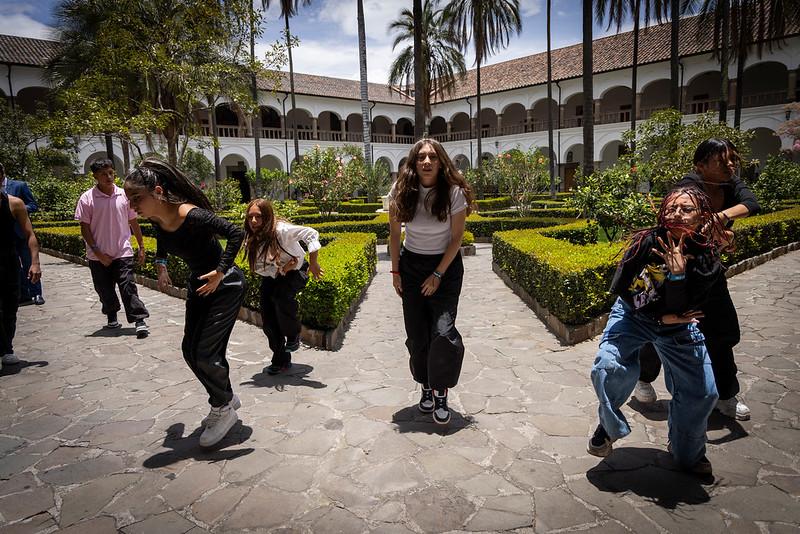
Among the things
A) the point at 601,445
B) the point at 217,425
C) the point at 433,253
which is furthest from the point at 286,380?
the point at 601,445

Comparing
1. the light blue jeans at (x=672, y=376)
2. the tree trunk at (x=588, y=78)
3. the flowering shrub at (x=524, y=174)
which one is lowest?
the light blue jeans at (x=672, y=376)

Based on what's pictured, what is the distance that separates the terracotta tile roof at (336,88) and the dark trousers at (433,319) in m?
29.2

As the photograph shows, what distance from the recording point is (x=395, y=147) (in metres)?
35.2

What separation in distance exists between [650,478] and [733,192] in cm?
186

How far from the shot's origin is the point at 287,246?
4.00 meters

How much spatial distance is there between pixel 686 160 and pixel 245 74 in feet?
37.4

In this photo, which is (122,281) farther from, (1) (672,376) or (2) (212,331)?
(1) (672,376)

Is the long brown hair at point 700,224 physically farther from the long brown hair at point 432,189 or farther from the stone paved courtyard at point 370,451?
the stone paved courtyard at point 370,451

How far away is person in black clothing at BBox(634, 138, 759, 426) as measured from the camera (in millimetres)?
2744

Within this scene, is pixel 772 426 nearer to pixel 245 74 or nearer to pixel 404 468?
pixel 404 468

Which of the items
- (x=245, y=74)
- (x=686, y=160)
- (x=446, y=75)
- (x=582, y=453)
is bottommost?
(x=582, y=453)

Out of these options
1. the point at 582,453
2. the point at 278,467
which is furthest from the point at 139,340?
the point at 582,453

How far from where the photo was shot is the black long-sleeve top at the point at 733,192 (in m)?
2.97

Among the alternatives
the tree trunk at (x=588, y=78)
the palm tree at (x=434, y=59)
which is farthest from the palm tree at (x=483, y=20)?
the tree trunk at (x=588, y=78)
